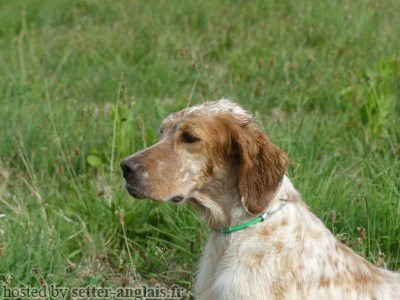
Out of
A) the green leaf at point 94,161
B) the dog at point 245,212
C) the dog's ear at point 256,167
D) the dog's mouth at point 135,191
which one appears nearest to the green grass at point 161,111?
the green leaf at point 94,161

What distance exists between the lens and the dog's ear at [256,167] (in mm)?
3330

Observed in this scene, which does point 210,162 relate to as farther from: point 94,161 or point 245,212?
point 94,161

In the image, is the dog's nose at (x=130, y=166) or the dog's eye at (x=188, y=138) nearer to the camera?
the dog's nose at (x=130, y=166)

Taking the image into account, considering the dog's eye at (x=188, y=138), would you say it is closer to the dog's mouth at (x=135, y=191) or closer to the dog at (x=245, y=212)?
the dog at (x=245, y=212)

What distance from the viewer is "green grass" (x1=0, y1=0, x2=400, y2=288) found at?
4355 mm

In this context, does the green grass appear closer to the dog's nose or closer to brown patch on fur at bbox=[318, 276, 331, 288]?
the dog's nose

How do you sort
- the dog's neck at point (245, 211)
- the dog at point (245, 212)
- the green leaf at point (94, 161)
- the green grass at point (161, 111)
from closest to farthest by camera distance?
the dog at point (245, 212) < the dog's neck at point (245, 211) < the green grass at point (161, 111) < the green leaf at point (94, 161)

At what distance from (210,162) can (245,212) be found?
0.28m

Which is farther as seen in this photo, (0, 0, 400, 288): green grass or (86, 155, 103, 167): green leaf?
(86, 155, 103, 167): green leaf

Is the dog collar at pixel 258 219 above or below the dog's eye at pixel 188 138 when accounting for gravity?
below

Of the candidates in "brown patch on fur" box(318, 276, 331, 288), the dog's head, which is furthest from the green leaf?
"brown patch on fur" box(318, 276, 331, 288)

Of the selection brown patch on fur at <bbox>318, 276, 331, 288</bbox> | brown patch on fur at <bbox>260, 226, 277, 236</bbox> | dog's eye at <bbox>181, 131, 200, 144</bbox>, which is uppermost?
dog's eye at <bbox>181, 131, 200, 144</bbox>

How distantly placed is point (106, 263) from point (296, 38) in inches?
146

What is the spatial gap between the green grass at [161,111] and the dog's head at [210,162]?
0.35 meters
